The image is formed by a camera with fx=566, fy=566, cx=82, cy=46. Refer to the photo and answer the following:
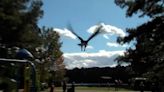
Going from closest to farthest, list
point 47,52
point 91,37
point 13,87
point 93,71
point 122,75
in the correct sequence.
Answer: point 13,87
point 91,37
point 47,52
point 122,75
point 93,71

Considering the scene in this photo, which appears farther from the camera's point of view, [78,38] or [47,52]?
[47,52]

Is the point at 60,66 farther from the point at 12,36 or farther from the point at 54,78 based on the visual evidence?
the point at 12,36

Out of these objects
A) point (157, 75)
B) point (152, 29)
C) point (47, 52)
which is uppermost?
point (47, 52)

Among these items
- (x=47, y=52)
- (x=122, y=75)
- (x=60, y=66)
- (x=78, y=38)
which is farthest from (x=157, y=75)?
(x=122, y=75)

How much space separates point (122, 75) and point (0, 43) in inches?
3963

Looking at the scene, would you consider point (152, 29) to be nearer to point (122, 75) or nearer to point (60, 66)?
point (60, 66)

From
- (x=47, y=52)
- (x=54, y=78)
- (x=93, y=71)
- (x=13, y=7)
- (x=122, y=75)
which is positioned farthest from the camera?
(x=93, y=71)

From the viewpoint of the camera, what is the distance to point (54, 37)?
300 ft

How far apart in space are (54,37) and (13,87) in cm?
7715

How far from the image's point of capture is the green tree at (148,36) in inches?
1550

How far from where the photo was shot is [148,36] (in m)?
39.6

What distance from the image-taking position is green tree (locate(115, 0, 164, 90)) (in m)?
39.4

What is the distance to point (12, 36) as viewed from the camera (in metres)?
37.4

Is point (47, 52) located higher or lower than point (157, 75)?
higher
